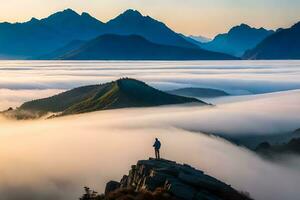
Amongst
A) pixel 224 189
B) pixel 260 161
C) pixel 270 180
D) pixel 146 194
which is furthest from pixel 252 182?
pixel 146 194

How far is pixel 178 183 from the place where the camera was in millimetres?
60125

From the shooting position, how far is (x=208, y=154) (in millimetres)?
198125

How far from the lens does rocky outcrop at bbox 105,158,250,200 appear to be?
58750 millimetres

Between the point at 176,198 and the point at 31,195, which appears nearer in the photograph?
the point at 176,198

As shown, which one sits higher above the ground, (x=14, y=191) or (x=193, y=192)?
(x=193, y=192)

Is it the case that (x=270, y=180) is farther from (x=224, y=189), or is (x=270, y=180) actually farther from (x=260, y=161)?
(x=224, y=189)

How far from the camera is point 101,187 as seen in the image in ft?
548

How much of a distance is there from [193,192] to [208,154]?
139646mm

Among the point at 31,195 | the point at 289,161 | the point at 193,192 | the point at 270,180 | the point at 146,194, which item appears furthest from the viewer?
the point at 289,161

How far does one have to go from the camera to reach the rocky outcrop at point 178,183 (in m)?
58.8

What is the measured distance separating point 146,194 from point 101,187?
116 metres

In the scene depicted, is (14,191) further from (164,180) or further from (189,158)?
(164,180)

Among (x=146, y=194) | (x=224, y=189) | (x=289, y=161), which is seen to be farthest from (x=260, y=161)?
(x=146, y=194)

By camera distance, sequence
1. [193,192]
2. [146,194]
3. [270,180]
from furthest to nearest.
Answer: [270,180], [193,192], [146,194]
